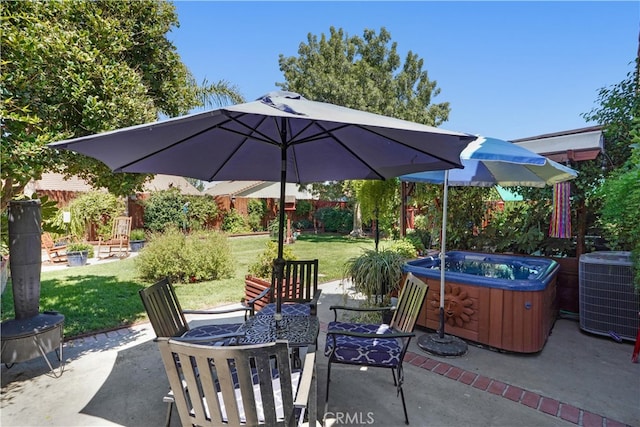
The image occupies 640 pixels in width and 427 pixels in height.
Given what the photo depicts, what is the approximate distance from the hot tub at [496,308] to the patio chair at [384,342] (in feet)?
4.07

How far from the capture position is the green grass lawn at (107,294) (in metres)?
4.95

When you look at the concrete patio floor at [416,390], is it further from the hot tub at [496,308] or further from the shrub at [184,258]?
the shrub at [184,258]

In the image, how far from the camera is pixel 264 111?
1754 millimetres

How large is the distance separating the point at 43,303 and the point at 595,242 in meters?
9.44

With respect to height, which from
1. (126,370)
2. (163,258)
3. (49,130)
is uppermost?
(49,130)

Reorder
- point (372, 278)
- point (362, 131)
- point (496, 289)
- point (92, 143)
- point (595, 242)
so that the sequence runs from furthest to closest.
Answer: point (595, 242)
point (372, 278)
point (496, 289)
point (362, 131)
point (92, 143)

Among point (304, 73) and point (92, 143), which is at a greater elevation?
point (304, 73)

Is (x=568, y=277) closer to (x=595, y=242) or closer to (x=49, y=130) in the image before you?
(x=595, y=242)

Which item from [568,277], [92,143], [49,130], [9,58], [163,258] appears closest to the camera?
[92,143]

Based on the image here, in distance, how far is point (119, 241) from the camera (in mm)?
11133

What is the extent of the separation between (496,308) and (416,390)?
1.57m

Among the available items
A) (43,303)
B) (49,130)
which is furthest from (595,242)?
(43,303)

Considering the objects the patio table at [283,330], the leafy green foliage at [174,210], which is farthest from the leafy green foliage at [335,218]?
the patio table at [283,330]

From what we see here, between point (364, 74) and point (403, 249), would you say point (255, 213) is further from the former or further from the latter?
point (403, 249)
